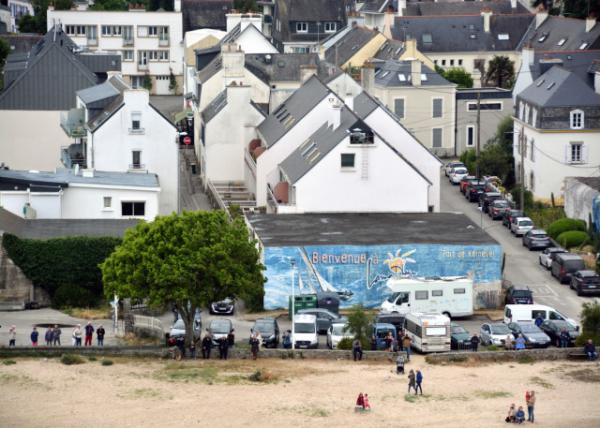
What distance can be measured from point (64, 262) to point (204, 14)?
8188 cm

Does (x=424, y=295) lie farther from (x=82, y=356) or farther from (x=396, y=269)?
(x=82, y=356)

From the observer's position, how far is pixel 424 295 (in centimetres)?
7756

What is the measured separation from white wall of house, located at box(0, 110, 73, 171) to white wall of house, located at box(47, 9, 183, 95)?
42986mm

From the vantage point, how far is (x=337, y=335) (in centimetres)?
7394

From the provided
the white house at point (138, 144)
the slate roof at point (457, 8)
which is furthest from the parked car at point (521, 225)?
the slate roof at point (457, 8)

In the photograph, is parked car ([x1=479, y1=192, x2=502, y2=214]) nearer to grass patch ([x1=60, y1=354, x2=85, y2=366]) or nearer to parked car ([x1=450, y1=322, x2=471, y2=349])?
parked car ([x1=450, y1=322, x2=471, y2=349])

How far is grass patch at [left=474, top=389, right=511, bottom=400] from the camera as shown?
67.3m

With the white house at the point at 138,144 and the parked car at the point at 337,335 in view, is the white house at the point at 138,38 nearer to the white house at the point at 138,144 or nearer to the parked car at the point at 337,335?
the white house at the point at 138,144

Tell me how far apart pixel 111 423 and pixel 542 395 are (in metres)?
15.3

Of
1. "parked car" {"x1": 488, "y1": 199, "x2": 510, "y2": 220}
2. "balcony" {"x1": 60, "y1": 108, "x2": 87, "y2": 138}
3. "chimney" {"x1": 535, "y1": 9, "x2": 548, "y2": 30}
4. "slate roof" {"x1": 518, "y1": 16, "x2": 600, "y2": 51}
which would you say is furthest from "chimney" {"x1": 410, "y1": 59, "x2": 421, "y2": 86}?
"chimney" {"x1": 535, "y1": 9, "x2": 548, "y2": 30}

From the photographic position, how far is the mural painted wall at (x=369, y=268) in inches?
3150

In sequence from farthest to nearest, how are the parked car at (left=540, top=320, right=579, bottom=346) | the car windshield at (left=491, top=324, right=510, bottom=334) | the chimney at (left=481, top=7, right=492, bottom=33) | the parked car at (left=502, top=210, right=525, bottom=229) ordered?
the chimney at (left=481, top=7, right=492, bottom=33) → the parked car at (left=502, top=210, right=525, bottom=229) → the car windshield at (left=491, top=324, right=510, bottom=334) → the parked car at (left=540, top=320, right=579, bottom=346)

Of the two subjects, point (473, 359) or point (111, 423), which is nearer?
point (111, 423)

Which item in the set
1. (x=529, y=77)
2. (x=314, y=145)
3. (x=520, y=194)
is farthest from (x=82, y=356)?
(x=529, y=77)
